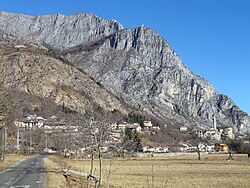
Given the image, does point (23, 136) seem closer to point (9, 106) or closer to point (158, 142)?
point (158, 142)

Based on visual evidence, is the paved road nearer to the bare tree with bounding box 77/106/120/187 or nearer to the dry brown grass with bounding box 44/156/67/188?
the dry brown grass with bounding box 44/156/67/188

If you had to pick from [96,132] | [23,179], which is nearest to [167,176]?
[96,132]

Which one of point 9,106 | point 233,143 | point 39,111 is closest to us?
point 9,106

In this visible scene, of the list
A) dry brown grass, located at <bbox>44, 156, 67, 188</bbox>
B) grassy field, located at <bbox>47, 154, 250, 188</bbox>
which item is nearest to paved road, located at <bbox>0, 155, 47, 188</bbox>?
dry brown grass, located at <bbox>44, 156, 67, 188</bbox>

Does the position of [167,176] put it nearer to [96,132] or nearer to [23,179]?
[96,132]

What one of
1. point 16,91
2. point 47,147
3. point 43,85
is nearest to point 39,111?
point 43,85

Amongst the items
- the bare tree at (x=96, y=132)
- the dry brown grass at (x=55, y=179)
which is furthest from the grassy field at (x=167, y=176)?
the bare tree at (x=96, y=132)

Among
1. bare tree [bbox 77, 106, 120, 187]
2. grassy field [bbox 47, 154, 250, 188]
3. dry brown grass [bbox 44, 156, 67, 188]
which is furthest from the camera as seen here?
grassy field [bbox 47, 154, 250, 188]

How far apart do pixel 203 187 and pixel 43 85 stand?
549 ft

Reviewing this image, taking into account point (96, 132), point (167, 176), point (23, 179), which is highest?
point (96, 132)

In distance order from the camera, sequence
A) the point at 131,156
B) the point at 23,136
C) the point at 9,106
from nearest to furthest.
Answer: the point at 9,106 → the point at 131,156 → the point at 23,136

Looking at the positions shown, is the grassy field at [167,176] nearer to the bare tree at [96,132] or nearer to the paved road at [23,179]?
the paved road at [23,179]

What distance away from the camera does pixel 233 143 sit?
5827 inches

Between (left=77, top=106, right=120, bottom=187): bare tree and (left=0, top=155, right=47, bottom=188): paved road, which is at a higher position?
(left=77, top=106, right=120, bottom=187): bare tree
